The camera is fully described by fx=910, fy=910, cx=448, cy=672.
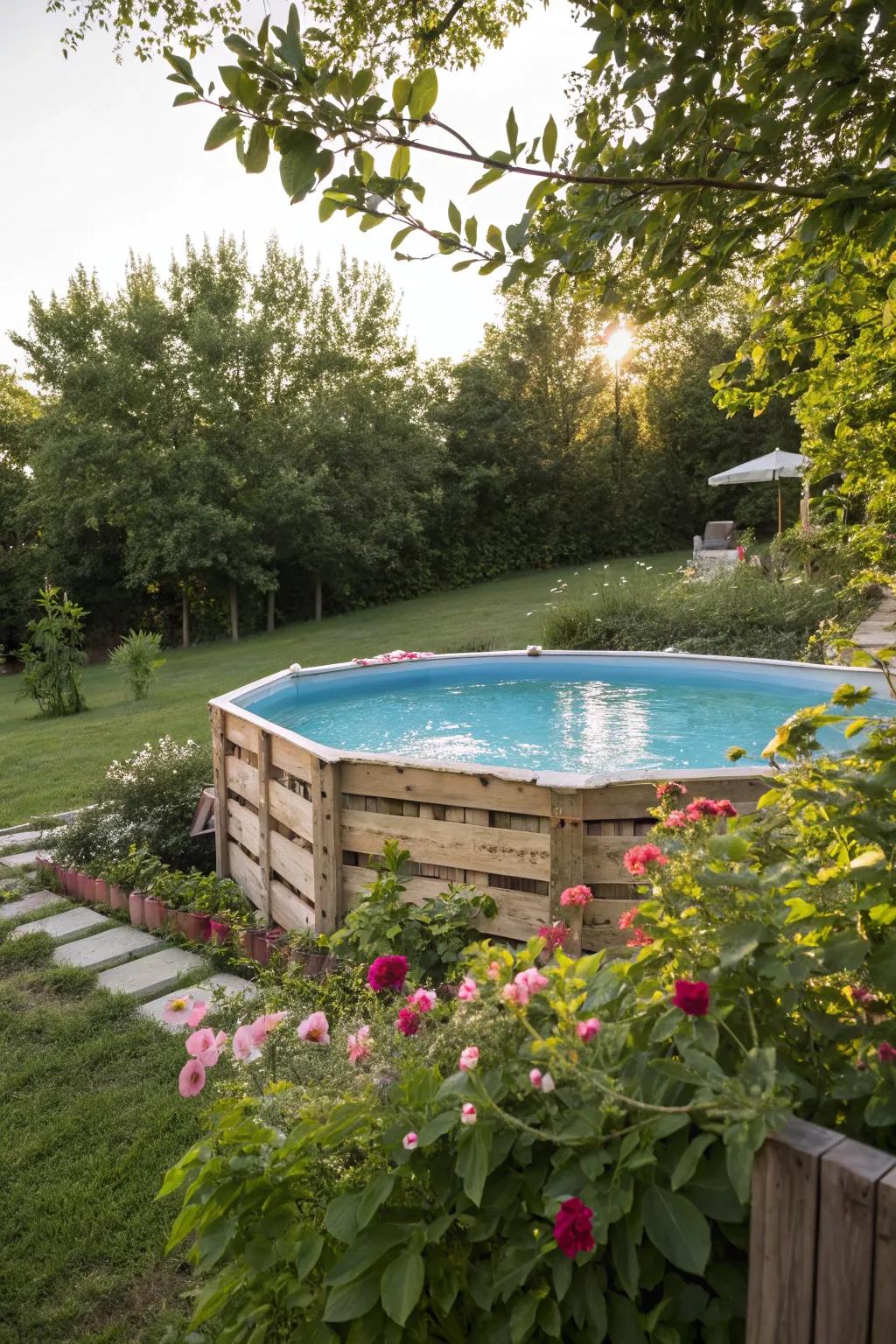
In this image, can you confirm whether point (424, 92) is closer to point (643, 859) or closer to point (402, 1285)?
point (643, 859)

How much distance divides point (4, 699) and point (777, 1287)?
50.3ft

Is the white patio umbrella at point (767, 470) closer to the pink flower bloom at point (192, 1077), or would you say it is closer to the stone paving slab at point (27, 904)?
the stone paving slab at point (27, 904)

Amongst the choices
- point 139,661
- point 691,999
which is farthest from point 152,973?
point 139,661

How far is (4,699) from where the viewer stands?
14.6 meters

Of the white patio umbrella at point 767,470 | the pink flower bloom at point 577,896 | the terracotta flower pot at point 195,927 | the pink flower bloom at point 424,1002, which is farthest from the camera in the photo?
the white patio umbrella at point 767,470

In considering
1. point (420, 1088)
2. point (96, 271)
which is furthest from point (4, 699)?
point (420, 1088)

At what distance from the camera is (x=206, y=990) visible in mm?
4230

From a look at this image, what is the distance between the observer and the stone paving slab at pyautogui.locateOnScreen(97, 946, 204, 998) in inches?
170

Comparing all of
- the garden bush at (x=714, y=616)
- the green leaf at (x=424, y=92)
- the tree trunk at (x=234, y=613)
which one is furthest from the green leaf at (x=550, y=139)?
the tree trunk at (x=234, y=613)

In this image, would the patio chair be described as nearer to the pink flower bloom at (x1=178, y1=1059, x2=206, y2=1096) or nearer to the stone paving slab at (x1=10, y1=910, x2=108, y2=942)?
the stone paving slab at (x1=10, y1=910, x2=108, y2=942)

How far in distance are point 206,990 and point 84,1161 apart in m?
1.20

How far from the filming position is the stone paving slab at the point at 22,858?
6191 millimetres

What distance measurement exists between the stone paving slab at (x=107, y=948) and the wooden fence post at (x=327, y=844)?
1.08 m

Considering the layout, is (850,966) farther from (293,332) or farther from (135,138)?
(293,332)
